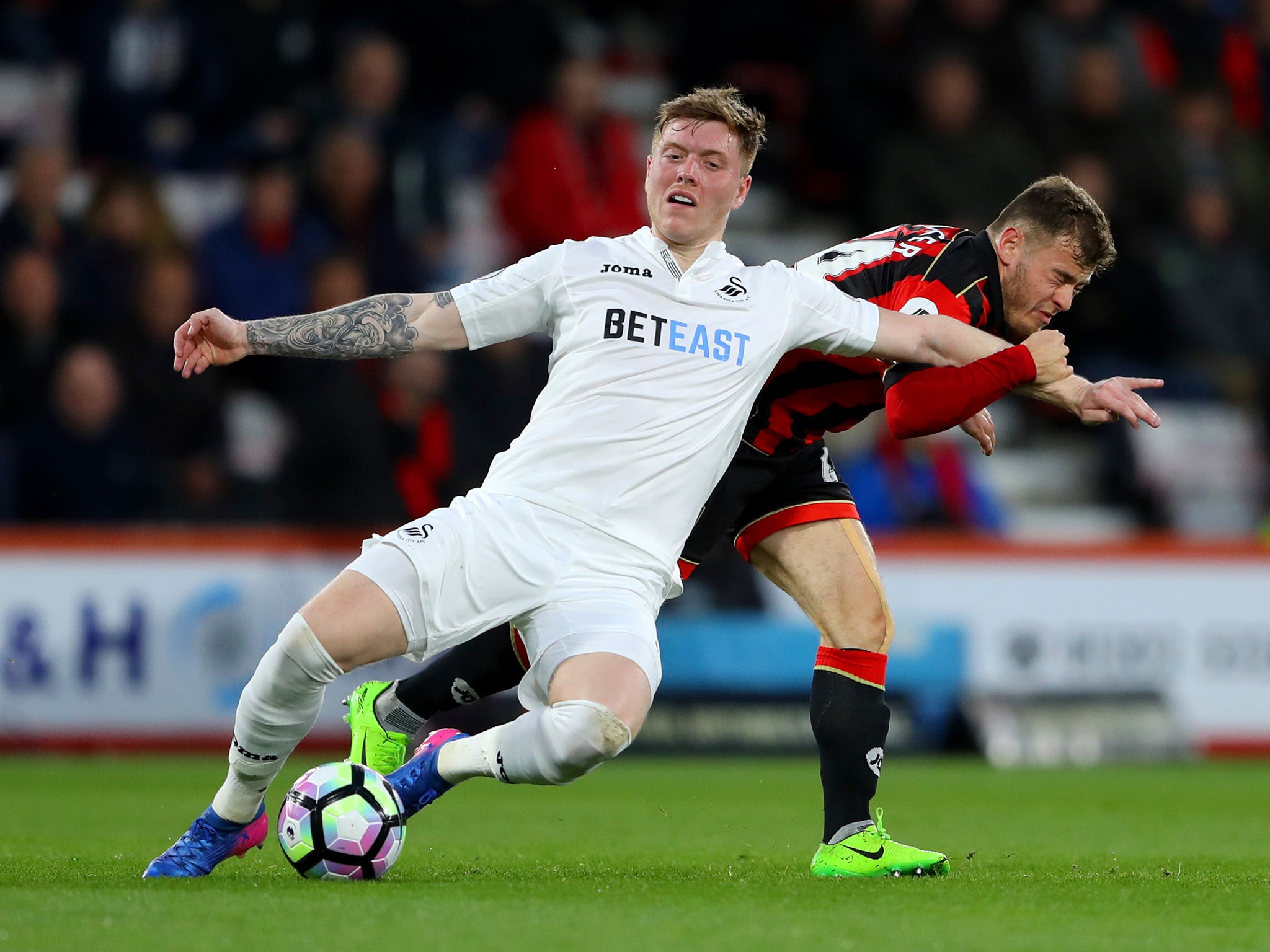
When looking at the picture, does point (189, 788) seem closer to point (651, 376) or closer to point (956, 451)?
point (651, 376)

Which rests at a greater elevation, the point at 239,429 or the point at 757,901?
the point at 239,429

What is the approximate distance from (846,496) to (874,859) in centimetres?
123

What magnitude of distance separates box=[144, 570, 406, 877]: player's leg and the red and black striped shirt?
1.54m

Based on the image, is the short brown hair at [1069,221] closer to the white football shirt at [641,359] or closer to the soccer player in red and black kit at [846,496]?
the soccer player in red and black kit at [846,496]

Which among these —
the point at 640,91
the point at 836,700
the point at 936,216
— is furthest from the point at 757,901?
the point at 640,91

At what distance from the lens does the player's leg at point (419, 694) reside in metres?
5.90

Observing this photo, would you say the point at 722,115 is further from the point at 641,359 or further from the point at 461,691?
the point at 461,691

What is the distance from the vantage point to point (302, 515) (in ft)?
37.3

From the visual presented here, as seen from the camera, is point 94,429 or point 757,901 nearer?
point 757,901

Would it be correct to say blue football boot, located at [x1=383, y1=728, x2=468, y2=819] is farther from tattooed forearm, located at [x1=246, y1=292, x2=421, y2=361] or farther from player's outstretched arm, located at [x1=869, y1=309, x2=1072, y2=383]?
player's outstretched arm, located at [x1=869, y1=309, x2=1072, y2=383]

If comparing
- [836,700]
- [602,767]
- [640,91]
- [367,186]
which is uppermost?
[640,91]

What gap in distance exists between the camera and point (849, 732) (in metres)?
5.76

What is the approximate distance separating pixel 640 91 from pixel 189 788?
854cm

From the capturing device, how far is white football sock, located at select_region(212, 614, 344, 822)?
4.96m
